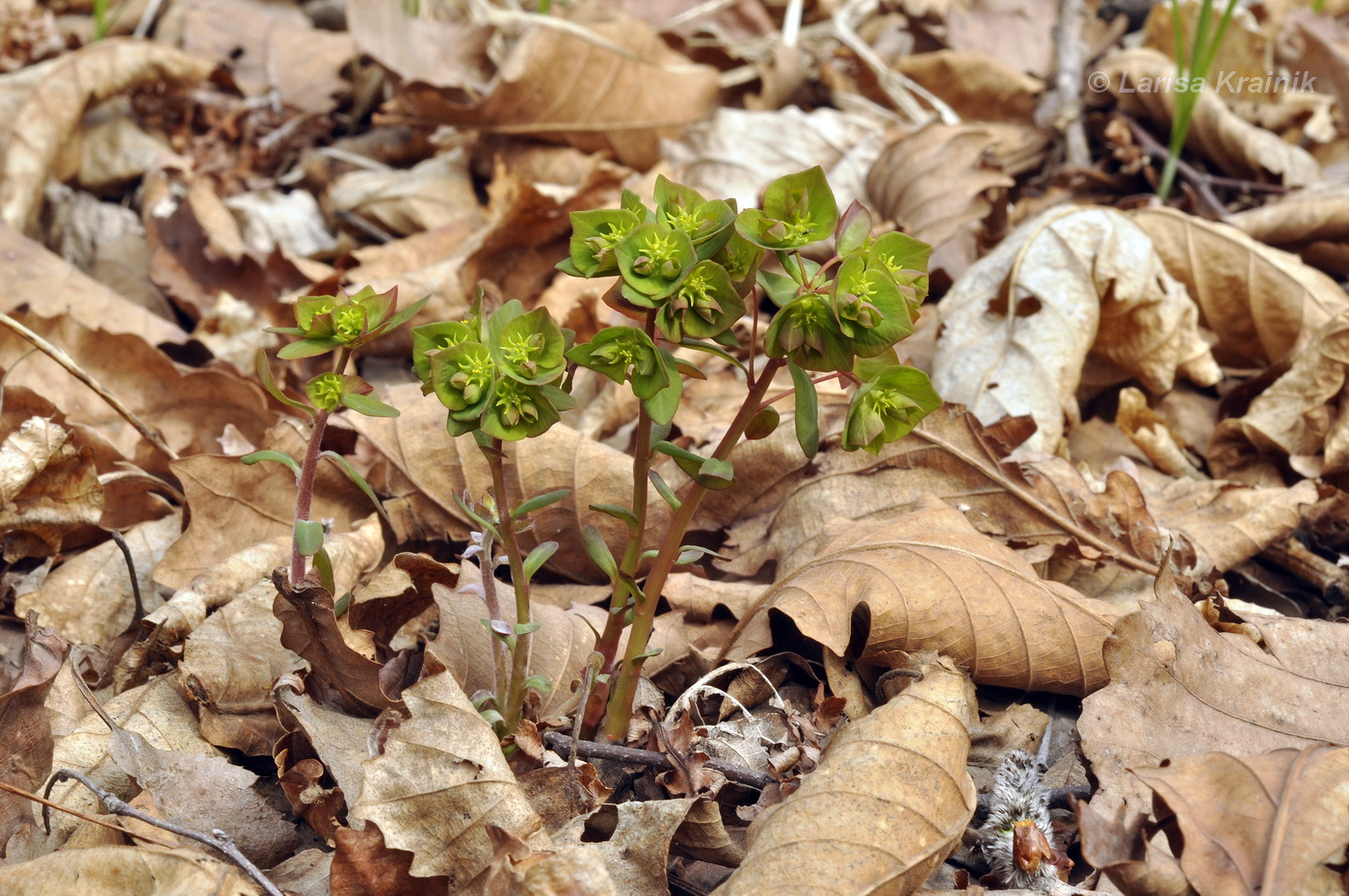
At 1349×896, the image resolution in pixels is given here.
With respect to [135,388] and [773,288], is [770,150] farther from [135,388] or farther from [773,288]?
[773,288]

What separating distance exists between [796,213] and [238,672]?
1.40 metres

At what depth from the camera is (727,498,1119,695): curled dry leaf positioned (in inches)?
78.7

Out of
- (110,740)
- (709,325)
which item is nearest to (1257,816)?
(709,325)

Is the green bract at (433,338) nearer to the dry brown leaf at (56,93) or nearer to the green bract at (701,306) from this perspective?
the green bract at (701,306)

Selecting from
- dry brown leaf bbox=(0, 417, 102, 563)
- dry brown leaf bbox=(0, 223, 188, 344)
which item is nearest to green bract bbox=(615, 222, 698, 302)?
dry brown leaf bbox=(0, 417, 102, 563)

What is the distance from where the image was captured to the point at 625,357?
149 cm

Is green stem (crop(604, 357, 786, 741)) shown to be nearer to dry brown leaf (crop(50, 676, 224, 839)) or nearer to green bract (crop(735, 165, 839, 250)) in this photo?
green bract (crop(735, 165, 839, 250))

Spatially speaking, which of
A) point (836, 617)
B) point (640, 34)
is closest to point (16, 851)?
point (836, 617)

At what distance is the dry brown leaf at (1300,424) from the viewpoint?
2.70 meters

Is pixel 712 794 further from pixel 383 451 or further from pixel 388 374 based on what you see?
pixel 388 374

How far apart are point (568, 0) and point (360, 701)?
417 cm

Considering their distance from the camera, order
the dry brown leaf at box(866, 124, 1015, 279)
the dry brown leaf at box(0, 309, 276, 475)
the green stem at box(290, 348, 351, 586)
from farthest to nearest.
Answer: the dry brown leaf at box(866, 124, 1015, 279) < the dry brown leaf at box(0, 309, 276, 475) < the green stem at box(290, 348, 351, 586)

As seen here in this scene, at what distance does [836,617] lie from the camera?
6.45 ft

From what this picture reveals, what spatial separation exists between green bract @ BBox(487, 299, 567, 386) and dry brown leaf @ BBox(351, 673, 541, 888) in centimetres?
62
